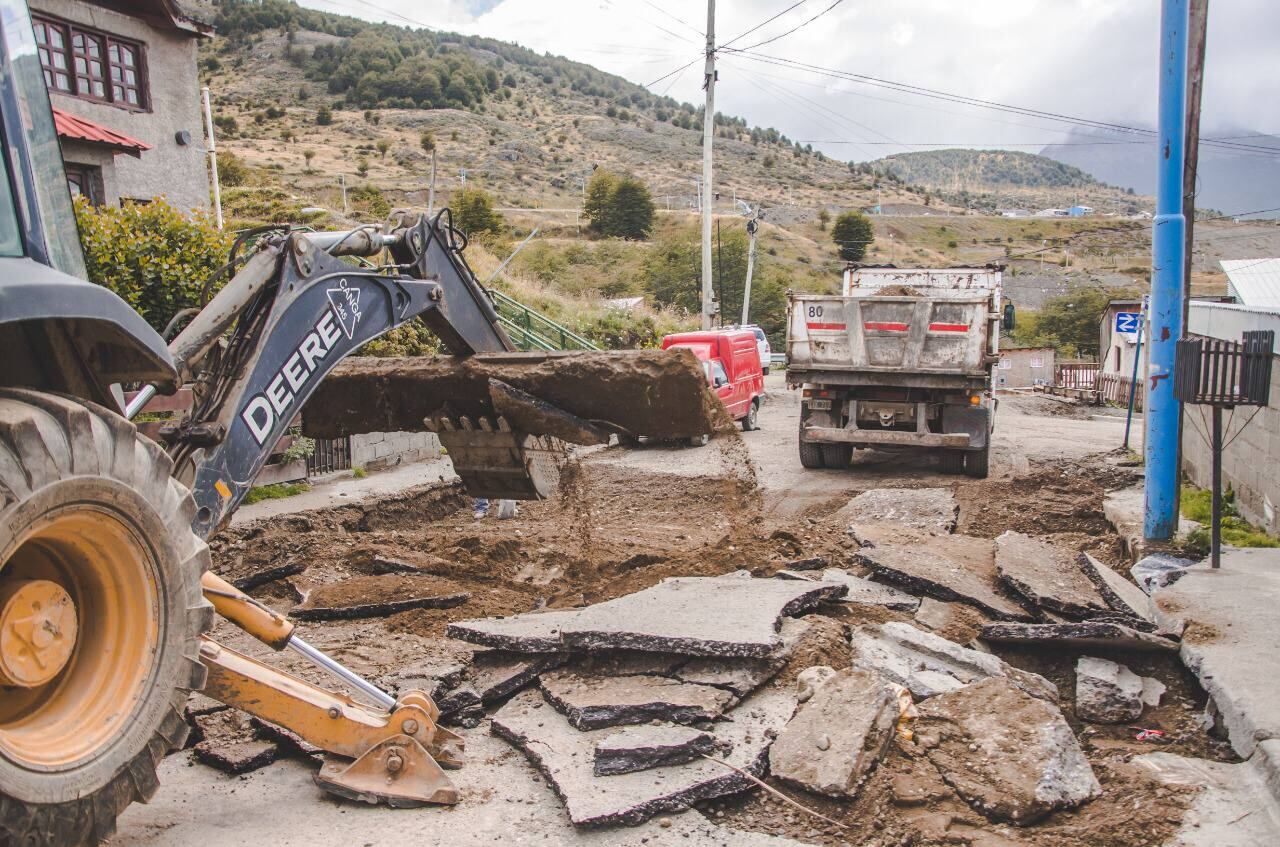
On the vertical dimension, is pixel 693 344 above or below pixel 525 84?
below

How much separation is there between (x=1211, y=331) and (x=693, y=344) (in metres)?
9.06

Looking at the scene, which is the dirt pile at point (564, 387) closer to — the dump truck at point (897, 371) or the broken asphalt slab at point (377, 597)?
the broken asphalt slab at point (377, 597)

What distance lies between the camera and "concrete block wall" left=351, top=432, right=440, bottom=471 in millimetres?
13094

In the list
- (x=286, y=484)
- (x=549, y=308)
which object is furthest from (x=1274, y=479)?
(x=549, y=308)

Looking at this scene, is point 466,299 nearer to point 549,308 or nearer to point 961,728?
point 961,728

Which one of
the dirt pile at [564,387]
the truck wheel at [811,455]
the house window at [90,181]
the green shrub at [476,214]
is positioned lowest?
the truck wheel at [811,455]

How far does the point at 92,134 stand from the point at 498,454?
1610 centimetres

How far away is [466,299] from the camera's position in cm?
650

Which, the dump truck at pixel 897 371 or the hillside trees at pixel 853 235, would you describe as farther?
the hillside trees at pixel 853 235

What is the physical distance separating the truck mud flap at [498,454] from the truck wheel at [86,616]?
3.29 m

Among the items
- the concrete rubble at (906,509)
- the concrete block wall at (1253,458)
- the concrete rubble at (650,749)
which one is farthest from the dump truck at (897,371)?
the concrete rubble at (650,749)

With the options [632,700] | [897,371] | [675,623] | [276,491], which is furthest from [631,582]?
[897,371]

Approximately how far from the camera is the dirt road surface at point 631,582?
4.02 metres

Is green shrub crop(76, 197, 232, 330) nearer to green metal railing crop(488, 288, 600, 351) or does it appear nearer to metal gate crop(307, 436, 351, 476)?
metal gate crop(307, 436, 351, 476)
